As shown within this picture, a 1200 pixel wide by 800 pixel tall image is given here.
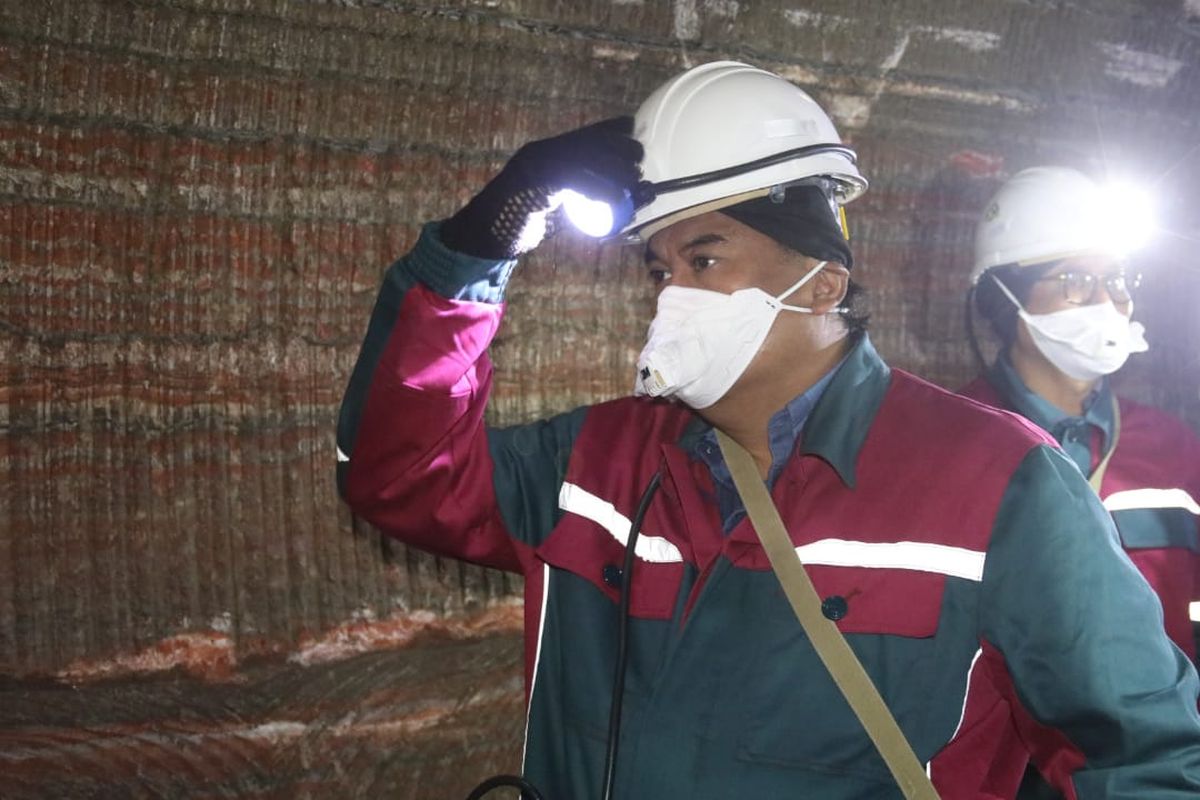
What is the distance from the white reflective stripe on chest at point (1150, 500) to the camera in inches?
152

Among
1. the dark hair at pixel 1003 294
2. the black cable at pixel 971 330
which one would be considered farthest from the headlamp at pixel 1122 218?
the black cable at pixel 971 330

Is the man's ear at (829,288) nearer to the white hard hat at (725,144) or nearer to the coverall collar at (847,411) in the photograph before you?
the coverall collar at (847,411)

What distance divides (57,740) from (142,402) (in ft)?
2.81

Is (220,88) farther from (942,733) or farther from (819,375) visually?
(942,733)

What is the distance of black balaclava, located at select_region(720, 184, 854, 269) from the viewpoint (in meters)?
2.54

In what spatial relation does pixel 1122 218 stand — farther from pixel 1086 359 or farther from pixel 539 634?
pixel 539 634

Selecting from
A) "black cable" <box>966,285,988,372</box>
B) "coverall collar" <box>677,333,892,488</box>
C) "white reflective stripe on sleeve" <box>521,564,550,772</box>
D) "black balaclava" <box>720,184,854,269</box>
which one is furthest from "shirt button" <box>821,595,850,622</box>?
"black cable" <box>966,285,988,372</box>

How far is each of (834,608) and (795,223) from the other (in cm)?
83

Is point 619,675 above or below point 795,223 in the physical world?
below

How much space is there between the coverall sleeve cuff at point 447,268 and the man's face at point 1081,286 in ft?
7.90

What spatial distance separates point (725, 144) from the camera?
259 centimetres

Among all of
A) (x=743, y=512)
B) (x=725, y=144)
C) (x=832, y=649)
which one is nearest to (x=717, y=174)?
(x=725, y=144)

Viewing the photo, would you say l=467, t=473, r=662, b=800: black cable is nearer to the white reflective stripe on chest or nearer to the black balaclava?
the black balaclava

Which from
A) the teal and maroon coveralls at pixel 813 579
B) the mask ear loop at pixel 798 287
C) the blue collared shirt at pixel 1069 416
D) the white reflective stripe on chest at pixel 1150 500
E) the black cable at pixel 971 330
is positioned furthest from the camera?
the black cable at pixel 971 330
